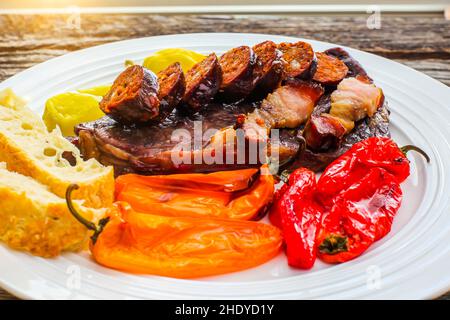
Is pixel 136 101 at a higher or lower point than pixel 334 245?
higher

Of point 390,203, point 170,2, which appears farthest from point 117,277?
point 170,2

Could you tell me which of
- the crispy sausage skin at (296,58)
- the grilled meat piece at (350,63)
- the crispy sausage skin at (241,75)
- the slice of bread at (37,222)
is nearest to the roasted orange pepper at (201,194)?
the slice of bread at (37,222)

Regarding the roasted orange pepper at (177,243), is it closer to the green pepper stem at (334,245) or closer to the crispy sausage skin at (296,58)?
the green pepper stem at (334,245)

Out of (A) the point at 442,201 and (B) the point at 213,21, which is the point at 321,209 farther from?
(B) the point at 213,21

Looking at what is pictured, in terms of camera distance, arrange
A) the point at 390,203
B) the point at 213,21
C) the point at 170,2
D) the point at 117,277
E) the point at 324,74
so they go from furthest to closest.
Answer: the point at 170,2 < the point at 213,21 < the point at 324,74 < the point at 390,203 < the point at 117,277

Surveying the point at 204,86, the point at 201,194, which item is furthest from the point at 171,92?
the point at 201,194

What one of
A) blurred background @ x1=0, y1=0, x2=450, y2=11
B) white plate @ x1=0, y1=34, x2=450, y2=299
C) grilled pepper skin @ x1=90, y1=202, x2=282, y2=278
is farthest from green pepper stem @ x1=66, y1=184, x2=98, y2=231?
blurred background @ x1=0, y1=0, x2=450, y2=11

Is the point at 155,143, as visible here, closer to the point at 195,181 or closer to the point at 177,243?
the point at 195,181
